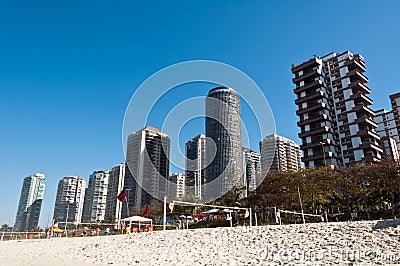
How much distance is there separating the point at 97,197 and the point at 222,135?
153ft

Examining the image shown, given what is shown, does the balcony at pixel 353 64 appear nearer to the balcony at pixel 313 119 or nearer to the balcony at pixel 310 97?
the balcony at pixel 310 97

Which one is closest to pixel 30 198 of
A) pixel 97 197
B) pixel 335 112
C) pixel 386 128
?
pixel 97 197

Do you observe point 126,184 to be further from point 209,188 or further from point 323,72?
point 323,72

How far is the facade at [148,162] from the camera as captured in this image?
57594mm

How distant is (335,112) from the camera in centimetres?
5397

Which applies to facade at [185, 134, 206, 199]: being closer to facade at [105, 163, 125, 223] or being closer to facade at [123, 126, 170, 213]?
facade at [123, 126, 170, 213]

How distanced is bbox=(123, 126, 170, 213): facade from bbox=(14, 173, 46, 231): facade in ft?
187

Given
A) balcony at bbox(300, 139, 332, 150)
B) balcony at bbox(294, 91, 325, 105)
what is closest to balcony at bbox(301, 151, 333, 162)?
balcony at bbox(300, 139, 332, 150)

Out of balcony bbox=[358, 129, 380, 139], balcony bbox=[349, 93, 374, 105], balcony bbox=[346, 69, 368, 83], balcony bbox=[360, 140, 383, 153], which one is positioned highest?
balcony bbox=[346, 69, 368, 83]

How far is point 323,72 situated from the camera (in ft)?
184

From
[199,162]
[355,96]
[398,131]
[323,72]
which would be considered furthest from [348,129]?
[199,162]

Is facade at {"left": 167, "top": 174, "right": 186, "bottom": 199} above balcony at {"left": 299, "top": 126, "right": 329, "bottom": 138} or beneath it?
beneath

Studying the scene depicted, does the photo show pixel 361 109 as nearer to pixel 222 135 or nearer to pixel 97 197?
pixel 222 135

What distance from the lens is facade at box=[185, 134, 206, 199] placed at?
63.0m
